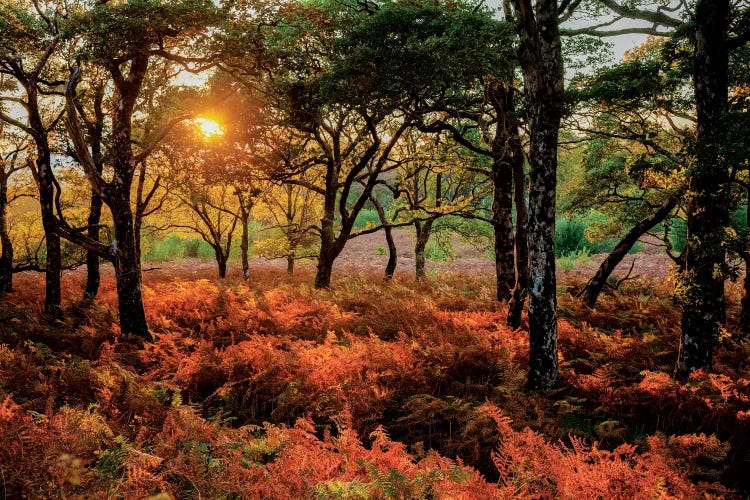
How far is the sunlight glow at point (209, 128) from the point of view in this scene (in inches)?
477

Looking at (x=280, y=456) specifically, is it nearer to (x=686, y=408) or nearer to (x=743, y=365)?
(x=686, y=408)

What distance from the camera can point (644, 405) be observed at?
6270mm

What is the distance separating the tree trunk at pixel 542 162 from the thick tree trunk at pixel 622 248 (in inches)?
216

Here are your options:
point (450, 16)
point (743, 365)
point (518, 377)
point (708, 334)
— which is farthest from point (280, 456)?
point (743, 365)

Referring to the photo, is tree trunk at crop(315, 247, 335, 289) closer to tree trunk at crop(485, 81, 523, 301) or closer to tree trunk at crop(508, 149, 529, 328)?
tree trunk at crop(485, 81, 523, 301)

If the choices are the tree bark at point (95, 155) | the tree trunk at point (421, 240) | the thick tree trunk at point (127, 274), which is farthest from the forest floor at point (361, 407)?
the tree trunk at point (421, 240)

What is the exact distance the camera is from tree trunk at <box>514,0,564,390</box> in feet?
20.2

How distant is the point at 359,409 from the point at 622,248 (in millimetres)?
8680

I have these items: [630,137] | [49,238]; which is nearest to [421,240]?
[630,137]

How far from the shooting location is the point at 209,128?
40.7 ft

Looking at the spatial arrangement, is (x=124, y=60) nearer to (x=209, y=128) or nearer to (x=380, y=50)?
(x=209, y=128)

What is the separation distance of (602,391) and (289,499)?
523 centimetres

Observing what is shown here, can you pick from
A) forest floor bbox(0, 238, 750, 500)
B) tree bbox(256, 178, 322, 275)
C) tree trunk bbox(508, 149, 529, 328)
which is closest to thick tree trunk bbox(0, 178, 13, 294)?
forest floor bbox(0, 238, 750, 500)

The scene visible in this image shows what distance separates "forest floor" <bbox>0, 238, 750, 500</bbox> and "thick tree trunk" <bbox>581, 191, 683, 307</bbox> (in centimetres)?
49
